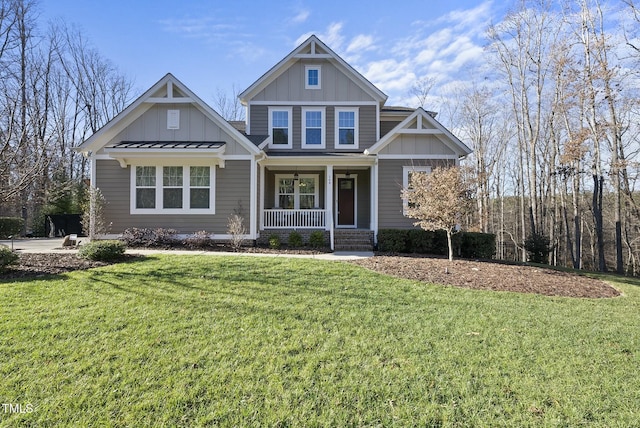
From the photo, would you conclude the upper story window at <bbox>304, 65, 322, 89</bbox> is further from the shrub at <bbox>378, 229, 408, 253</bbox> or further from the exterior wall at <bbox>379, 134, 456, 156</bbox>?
the shrub at <bbox>378, 229, 408, 253</bbox>

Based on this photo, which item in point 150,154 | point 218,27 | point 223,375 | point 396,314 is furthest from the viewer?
point 218,27

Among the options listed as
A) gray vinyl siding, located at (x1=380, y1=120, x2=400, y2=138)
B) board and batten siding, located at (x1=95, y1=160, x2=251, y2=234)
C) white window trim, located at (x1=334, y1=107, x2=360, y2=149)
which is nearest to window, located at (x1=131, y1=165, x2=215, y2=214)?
board and batten siding, located at (x1=95, y1=160, x2=251, y2=234)

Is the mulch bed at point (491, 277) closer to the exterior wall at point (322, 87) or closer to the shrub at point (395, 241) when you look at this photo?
the shrub at point (395, 241)

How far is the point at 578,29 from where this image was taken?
50.1ft

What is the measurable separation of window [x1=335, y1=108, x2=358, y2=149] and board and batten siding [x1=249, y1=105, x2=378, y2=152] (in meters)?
0.18

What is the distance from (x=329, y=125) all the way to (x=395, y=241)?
587cm

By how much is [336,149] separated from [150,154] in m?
7.25

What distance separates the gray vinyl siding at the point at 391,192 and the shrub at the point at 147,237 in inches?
307

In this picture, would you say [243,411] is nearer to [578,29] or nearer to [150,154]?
[150,154]

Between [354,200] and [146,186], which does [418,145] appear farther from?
[146,186]

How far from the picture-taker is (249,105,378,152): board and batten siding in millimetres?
13906

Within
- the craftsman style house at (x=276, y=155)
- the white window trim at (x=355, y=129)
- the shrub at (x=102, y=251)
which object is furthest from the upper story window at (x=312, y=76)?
the shrub at (x=102, y=251)

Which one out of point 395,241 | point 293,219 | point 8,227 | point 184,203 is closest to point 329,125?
point 293,219

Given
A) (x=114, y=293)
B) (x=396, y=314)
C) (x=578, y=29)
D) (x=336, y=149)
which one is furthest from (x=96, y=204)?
(x=578, y=29)
